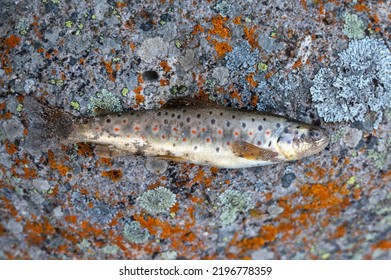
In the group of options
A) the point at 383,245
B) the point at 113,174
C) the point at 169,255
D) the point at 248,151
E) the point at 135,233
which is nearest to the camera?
the point at 248,151

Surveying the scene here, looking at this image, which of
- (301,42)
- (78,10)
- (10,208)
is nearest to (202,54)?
(301,42)

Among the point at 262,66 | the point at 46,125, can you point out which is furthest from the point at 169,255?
the point at 262,66

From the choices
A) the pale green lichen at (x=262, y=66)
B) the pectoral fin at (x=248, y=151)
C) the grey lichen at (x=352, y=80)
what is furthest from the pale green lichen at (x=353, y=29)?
the pectoral fin at (x=248, y=151)

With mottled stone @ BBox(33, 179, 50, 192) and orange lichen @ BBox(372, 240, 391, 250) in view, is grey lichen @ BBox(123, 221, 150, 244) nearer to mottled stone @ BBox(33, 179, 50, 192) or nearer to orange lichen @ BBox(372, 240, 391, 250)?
mottled stone @ BBox(33, 179, 50, 192)

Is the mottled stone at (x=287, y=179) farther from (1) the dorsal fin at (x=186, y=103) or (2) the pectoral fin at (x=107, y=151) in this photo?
(2) the pectoral fin at (x=107, y=151)

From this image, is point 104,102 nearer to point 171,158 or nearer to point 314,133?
point 171,158

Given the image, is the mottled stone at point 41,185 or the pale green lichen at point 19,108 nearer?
the pale green lichen at point 19,108

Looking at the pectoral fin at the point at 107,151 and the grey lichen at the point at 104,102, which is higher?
the grey lichen at the point at 104,102
